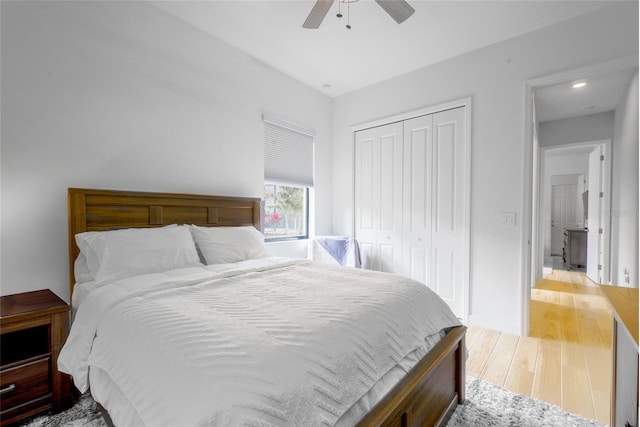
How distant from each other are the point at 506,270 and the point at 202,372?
2981 mm

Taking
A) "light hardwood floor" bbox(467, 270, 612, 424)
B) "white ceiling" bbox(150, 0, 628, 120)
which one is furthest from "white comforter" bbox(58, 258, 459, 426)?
"white ceiling" bbox(150, 0, 628, 120)

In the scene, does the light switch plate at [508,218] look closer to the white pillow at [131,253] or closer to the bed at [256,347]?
the bed at [256,347]

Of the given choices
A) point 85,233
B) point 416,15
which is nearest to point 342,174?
point 416,15

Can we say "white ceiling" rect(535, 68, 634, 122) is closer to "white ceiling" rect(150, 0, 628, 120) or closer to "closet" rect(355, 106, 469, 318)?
"white ceiling" rect(150, 0, 628, 120)

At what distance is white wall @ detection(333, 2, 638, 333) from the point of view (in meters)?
2.60

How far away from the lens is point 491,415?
5.55 feet

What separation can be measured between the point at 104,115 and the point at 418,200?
124 inches

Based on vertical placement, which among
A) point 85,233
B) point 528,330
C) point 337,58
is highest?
point 337,58

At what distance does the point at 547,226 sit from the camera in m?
7.21

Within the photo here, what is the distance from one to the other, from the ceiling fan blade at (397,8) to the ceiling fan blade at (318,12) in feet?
1.10

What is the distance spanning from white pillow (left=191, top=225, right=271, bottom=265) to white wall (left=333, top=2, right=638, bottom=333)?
2.24 metres

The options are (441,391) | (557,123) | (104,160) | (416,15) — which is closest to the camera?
(441,391)

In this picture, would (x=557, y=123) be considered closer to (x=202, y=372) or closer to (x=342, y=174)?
(x=342, y=174)

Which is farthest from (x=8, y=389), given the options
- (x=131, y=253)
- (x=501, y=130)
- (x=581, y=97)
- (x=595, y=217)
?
(x=595, y=217)
